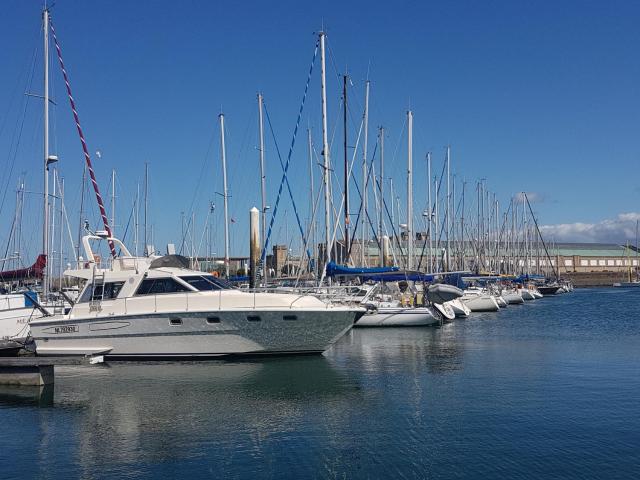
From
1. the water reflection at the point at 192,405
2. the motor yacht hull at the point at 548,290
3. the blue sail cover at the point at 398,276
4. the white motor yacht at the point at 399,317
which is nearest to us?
the water reflection at the point at 192,405

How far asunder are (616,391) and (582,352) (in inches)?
375

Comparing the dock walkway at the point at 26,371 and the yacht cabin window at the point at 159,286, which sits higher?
the yacht cabin window at the point at 159,286

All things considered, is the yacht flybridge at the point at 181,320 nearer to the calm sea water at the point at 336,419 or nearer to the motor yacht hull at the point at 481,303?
the calm sea water at the point at 336,419

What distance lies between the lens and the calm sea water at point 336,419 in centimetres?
1214

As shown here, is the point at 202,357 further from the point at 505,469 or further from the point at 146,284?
the point at 505,469

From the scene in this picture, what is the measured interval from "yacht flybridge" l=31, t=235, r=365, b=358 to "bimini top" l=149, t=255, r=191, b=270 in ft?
1.71

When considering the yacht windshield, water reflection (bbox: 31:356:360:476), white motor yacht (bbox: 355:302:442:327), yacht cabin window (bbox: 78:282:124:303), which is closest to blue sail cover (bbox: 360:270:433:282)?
white motor yacht (bbox: 355:302:442:327)

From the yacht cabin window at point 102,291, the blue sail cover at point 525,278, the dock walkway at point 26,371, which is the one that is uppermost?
the blue sail cover at point 525,278

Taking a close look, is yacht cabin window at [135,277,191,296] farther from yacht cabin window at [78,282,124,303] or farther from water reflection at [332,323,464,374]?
water reflection at [332,323,464,374]

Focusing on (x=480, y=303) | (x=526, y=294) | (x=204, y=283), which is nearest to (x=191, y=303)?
(x=204, y=283)

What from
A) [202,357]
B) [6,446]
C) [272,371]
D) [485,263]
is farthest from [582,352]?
[485,263]

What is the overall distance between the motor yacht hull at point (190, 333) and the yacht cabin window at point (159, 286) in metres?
0.96

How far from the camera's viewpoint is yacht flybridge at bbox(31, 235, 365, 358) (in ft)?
75.6

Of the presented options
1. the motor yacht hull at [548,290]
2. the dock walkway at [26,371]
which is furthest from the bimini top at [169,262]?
the motor yacht hull at [548,290]
